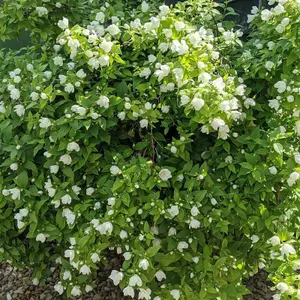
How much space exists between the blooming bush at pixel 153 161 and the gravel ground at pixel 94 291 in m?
0.70

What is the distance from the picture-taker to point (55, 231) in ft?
7.82

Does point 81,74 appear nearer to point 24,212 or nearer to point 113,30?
point 113,30

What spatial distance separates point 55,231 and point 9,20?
1.14m

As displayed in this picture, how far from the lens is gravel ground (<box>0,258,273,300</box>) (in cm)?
315

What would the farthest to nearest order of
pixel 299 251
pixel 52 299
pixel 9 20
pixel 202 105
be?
pixel 52 299
pixel 9 20
pixel 299 251
pixel 202 105

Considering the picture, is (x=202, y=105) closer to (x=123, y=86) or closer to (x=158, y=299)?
(x=123, y=86)

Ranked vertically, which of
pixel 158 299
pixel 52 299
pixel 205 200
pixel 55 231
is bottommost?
pixel 52 299

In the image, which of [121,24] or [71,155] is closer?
[71,155]

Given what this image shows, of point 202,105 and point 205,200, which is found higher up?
point 202,105

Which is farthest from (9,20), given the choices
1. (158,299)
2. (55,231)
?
(158,299)

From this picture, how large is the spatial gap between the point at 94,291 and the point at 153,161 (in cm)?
122

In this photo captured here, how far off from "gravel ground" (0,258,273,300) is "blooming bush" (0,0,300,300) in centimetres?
70

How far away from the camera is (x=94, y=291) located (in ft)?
10.5

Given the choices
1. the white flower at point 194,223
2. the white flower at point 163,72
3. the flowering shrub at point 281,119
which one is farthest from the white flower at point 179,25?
the white flower at point 194,223
